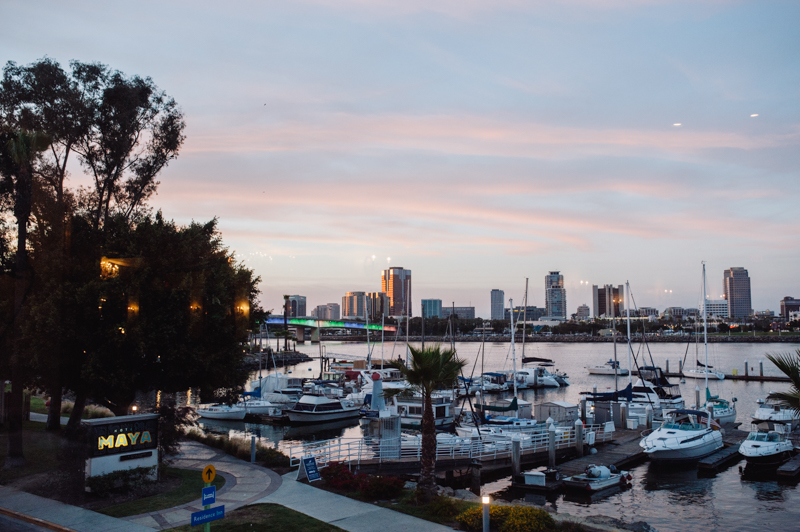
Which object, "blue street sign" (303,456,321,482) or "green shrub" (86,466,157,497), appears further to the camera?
"blue street sign" (303,456,321,482)

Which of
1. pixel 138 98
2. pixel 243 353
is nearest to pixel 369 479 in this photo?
pixel 243 353

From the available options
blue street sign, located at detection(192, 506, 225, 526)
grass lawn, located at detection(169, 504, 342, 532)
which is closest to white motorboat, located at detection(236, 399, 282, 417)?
grass lawn, located at detection(169, 504, 342, 532)

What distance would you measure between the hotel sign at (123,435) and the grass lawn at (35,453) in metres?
4.20

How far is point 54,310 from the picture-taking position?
2064 centimetres

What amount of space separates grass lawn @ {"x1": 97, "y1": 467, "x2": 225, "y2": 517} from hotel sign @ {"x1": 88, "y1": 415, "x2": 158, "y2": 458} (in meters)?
1.89

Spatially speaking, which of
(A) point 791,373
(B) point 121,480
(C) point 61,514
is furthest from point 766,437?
(C) point 61,514

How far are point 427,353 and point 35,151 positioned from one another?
1749 centimetres

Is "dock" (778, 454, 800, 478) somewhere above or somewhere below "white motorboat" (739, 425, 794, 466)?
below

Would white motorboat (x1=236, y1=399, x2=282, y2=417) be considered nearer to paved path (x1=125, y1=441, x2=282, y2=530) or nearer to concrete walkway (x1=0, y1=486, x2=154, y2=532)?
paved path (x1=125, y1=441, x2=282, y2=530)

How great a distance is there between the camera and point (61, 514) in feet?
54.7

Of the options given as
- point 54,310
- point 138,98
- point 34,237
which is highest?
point 138,98

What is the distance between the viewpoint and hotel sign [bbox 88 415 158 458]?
1881 centimetres

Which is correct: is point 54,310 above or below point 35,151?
below

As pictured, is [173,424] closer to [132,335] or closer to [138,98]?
[132,335]
